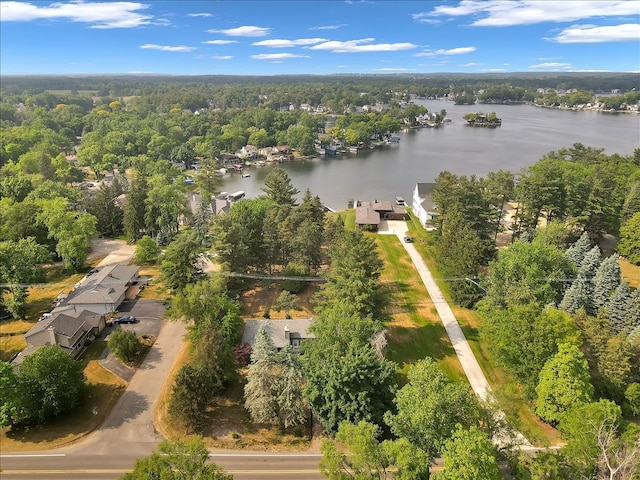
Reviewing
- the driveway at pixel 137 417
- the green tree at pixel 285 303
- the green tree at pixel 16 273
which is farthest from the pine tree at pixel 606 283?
the green tree at pixel 16 273

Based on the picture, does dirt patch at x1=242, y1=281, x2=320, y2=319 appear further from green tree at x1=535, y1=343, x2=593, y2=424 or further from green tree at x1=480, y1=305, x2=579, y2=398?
green tree at x1=535, y1=343, x2=593, y2=424

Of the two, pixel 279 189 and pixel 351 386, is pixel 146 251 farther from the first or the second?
pixel 351 386

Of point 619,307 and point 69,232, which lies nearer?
point 619,307

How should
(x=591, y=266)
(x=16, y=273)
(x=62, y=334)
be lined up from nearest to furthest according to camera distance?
(x=62, y=334), (x=591, y=266), (x=16, y=273)

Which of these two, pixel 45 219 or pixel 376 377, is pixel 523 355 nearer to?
pixel 376 377

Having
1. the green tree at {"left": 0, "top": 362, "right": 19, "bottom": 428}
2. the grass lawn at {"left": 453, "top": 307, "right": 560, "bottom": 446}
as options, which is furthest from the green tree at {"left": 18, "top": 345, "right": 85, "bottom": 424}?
the grass lawn at {"left": 453, "top": 307, "right": 560, "bottom": 446}

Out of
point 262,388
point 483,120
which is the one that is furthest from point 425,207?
point 483,120
